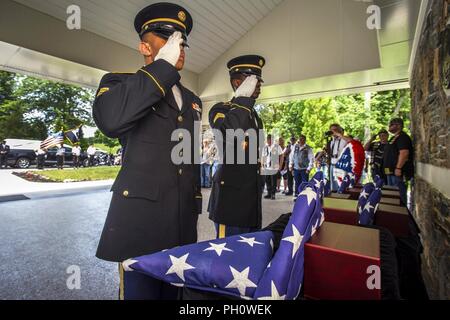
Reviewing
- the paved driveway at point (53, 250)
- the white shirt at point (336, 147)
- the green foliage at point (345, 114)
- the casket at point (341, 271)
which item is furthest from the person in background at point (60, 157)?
the casket at point (341, 271)

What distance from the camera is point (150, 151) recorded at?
0.91 m

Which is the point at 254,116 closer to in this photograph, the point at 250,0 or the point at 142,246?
the point at 142,246

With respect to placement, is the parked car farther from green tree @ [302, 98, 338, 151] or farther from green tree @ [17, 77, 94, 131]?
green tree @ [302, 98, 338, 151]

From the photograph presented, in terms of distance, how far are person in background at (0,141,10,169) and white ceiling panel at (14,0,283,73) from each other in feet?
24.0

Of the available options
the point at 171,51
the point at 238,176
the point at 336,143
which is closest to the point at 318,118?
the point at 336,143

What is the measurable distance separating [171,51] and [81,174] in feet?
32.3

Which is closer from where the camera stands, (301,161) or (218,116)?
(218,116)

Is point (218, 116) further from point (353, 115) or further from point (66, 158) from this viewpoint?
point (353, 115)

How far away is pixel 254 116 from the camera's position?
5.56 ft

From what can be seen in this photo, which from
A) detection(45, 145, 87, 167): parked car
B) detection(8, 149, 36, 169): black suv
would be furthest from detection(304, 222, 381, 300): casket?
detection(8, 149, 36, 169): black suv

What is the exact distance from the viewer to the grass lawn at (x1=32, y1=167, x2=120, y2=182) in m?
8.84

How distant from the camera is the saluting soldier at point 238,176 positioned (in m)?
1.52
